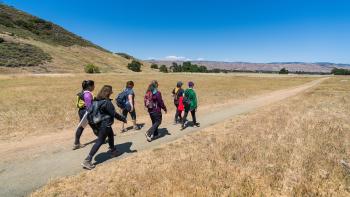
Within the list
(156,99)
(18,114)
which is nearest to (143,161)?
(156,99)

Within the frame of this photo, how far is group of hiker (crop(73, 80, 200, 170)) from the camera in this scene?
20.5 ft

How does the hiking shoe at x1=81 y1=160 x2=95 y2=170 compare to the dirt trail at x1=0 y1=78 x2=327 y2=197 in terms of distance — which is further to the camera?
the hiking shoe at x1=81 y1=160 x2=95 y2=170

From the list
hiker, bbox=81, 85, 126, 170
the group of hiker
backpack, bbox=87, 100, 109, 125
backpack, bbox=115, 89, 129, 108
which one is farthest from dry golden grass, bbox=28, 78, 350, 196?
backpack, bbox=115, 89, 129, 108

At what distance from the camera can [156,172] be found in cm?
577

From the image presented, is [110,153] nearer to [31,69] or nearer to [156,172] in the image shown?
[156,172]

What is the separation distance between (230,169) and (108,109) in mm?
3188

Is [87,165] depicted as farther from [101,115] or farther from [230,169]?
[230,169]

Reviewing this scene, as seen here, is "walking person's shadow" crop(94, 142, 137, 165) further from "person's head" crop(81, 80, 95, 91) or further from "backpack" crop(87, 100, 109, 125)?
"person's head" crop(81, 80, 95, 91)

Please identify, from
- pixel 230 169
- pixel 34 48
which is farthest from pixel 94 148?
A: pixel 34 48

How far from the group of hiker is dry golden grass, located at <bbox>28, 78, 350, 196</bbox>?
0.80m

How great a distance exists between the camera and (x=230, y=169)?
5.83 m

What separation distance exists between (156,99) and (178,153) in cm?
201

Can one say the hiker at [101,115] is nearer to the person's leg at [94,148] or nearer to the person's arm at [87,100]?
the person's leg at [94,148]

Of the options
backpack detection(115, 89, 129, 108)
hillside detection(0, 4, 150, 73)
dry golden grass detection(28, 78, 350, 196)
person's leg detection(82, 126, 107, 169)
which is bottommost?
dry golden grass detection(28, 78, 350, 196)
